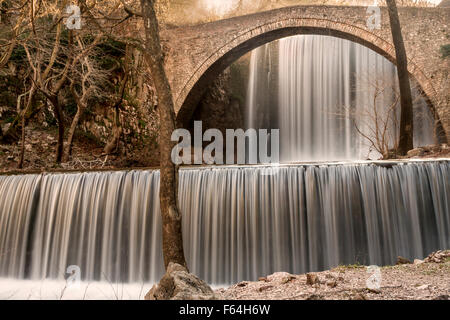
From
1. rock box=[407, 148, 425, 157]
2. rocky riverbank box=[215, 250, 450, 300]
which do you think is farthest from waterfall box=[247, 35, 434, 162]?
rocky riverbank box=[215, 250, 450, 300]

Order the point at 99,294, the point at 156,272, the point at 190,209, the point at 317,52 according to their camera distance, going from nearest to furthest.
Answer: the point at 99,294 < the point at 156,272 < the point at 190,209 < the point at 317,52

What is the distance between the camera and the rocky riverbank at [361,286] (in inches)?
86.9

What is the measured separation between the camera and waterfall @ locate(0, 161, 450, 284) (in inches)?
225

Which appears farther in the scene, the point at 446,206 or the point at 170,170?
the point at 446,206

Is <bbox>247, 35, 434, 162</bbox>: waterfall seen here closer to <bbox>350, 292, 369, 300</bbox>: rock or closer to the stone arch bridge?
the stone arch bridge

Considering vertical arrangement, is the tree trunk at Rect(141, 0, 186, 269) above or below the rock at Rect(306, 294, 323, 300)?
above

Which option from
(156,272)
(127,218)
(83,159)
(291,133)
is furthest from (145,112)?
(156,272)

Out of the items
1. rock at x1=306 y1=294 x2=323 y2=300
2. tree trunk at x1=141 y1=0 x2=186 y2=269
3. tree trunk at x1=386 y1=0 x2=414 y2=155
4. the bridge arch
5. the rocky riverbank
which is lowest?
the rocky riverbank

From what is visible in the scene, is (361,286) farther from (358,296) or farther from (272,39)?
(272,39)

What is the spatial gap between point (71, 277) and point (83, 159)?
601cm

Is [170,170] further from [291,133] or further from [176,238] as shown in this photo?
[291,133]

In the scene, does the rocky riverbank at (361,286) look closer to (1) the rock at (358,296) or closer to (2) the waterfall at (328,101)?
(1) the rock at (358,296)

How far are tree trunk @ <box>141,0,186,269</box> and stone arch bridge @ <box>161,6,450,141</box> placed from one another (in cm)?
892
